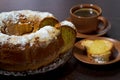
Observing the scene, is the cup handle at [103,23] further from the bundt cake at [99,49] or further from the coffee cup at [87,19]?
the bundt cake at [99,49]

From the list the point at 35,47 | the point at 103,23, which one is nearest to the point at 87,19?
the point at 103,23

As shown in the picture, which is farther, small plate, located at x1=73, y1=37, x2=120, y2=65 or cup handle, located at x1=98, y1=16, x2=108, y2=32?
cup handle, located at x1=98, y1=16, x2=108, y2=32

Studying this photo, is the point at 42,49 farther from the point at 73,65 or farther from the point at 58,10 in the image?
the point at 58,10

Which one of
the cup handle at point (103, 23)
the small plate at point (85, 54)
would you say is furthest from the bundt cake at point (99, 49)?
the cup handle at point (103, 23)

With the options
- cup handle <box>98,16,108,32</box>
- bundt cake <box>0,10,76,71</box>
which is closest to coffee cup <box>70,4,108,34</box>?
cup handle <box>98,16,108,32</box>

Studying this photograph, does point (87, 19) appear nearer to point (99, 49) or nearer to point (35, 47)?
point (99, 49)

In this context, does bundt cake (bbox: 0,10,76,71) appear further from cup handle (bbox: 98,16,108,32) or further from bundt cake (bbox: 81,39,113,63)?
cup handle (bbox: 98,16,108,32)
